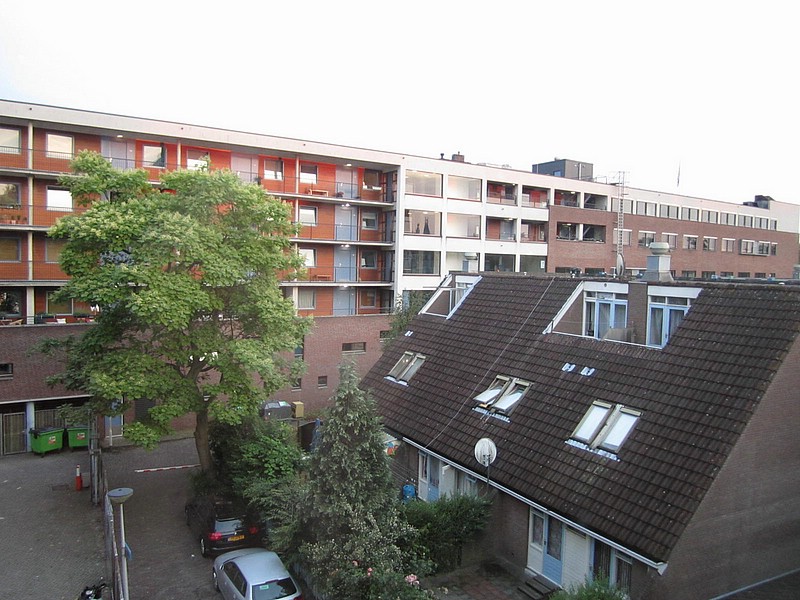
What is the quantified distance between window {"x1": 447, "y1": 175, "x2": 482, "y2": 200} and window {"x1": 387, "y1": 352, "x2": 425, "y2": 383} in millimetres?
19596

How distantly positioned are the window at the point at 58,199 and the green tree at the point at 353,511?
→ 68.8 ft

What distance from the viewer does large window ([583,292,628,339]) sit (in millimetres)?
16078

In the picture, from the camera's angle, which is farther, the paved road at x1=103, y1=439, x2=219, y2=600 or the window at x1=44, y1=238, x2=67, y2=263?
the window at x1=44, y1=238, x2=67, y2=263

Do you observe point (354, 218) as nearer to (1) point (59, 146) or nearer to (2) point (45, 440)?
(1) point (59, 146)

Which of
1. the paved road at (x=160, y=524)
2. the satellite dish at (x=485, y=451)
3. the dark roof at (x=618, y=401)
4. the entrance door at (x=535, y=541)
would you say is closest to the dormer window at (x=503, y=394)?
the dark roof at (x=618, y=401)

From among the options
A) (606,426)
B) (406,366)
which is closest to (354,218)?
(406,366)

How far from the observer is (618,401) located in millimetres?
13578

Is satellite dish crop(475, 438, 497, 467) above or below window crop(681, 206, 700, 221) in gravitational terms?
below

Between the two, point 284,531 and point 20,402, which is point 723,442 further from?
point 20,402

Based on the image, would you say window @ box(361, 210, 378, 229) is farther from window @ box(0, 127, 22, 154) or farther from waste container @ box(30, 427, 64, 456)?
waste container @ box(30, 427, 64, 456)

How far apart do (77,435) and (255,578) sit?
15.6 meters

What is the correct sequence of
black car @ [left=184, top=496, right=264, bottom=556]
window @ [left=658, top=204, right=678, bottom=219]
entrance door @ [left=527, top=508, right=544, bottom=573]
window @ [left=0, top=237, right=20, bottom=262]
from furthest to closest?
window @ [left=658, top=204, right=678, bottom=219] → window @ [left=0, top=237, right=20, bottom=262] → black car @ [left=184, top=496, right=264, bottom=556] → entrance door @ [left=527, top=508, right=544, bottom=573]

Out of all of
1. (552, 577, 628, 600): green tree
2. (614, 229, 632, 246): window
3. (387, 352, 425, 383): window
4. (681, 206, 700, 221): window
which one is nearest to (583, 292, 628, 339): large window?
(387, 352, 425, 383): window

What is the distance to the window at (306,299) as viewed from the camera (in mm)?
34250
